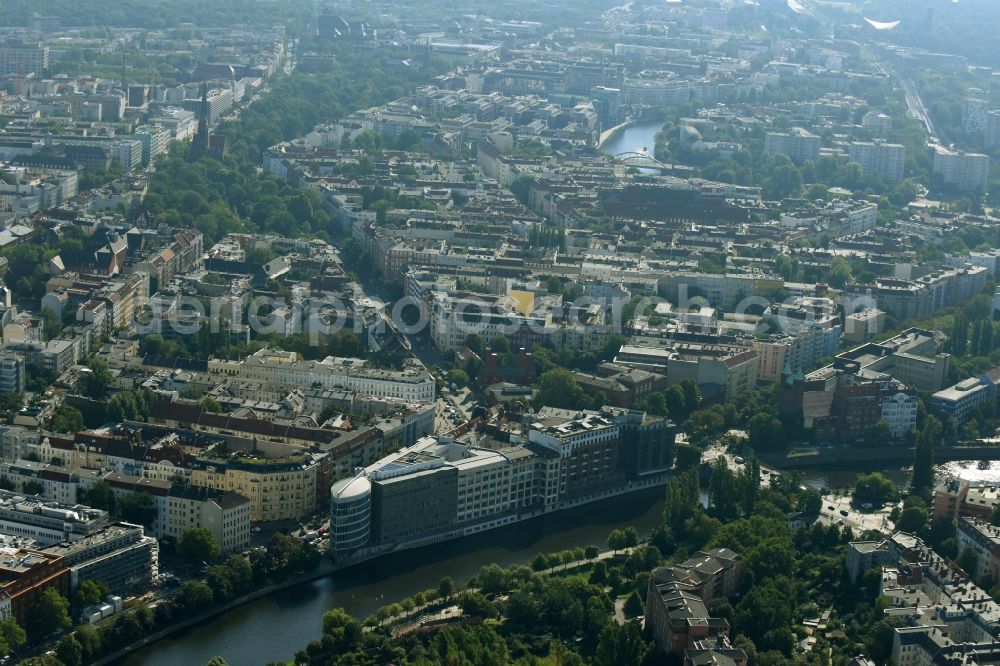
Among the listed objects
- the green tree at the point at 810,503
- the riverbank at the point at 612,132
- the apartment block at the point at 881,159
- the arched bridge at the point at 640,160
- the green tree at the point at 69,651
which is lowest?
the riverbank at the point at 612,132

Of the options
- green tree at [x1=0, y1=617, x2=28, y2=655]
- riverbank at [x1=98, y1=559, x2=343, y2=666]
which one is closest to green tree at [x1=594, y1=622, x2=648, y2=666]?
riverbank at [x1=98, y1=559, x2=343, y2=666]

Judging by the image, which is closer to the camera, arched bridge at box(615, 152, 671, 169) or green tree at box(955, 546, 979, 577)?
green tree at box(955, 546, 979, 577)

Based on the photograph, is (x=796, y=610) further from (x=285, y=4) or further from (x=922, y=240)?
(x=285, y=4)

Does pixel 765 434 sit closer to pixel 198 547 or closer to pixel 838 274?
pixel 198 547

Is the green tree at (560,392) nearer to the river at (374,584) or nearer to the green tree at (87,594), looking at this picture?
the river at (374,584)

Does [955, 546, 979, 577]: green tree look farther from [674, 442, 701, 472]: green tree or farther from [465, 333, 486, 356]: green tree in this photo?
[465, 333, 486, 356]: green tree

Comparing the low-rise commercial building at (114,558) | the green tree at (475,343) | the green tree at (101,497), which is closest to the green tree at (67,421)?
the green tree at (101,497)

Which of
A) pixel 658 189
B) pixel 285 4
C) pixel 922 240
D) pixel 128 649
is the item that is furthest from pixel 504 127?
pixel 128 649
